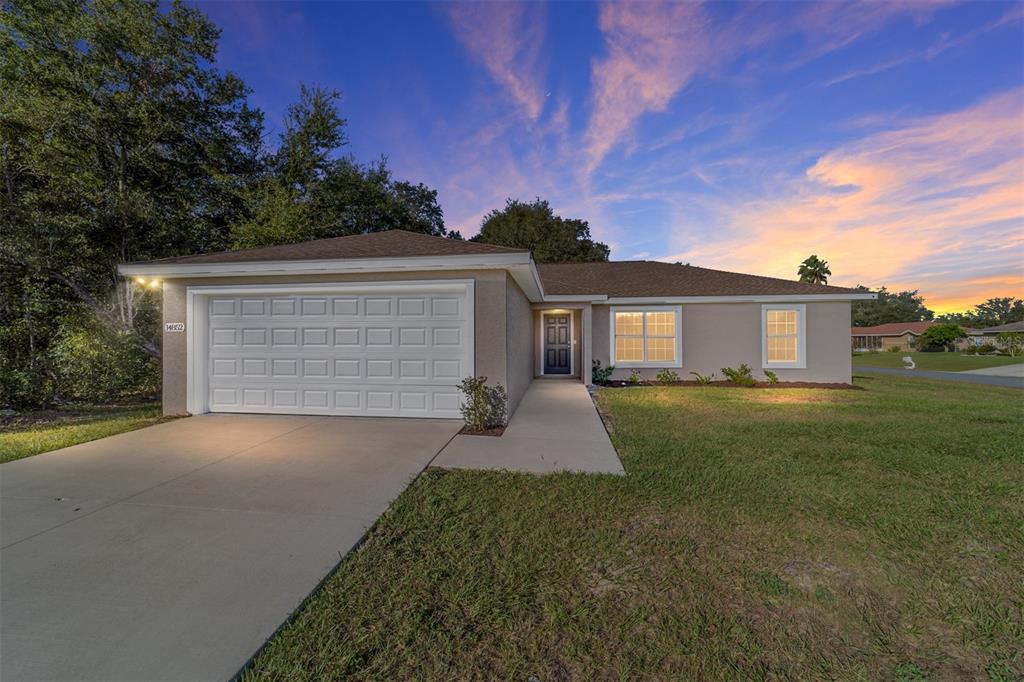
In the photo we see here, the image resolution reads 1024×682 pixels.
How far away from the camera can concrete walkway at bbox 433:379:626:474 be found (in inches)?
179

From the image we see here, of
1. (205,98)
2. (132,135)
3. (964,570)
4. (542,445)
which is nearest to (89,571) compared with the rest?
(542,445)

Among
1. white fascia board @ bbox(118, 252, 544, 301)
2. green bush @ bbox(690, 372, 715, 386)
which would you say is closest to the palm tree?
green bush @ bbox(690, 372, 715, 386)

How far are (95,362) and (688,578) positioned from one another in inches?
459

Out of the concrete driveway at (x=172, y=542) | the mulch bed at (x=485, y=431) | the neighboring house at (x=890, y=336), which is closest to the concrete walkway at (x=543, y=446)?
the mulch bed at (x=485, y=431)

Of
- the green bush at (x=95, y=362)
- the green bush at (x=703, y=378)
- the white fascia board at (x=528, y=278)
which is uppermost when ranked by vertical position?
the white fascia board at (x=528, y=278)

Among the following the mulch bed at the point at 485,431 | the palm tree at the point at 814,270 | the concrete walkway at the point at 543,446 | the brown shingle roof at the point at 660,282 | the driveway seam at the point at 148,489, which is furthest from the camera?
the palm tree at the point at 814,270

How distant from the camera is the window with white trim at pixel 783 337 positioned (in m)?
11.5

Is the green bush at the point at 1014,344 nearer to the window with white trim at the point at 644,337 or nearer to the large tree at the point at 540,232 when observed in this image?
the large tree at the point at 540,232

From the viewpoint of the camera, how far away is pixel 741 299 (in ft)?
37.6

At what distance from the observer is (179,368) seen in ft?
23.4

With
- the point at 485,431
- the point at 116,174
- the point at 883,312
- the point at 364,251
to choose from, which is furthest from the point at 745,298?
the point at 883,312

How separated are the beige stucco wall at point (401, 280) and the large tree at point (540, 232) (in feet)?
70.8

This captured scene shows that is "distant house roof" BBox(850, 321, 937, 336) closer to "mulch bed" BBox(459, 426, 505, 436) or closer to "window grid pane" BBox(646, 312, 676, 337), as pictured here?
"window grid pane" BBox(646, 312, 676, 337)

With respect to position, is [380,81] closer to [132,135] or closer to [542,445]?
[132,135]
